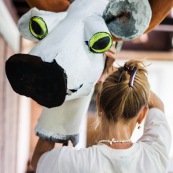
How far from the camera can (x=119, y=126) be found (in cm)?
90

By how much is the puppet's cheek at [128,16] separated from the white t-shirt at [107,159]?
0.29 meters

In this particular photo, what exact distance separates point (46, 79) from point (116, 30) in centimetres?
21

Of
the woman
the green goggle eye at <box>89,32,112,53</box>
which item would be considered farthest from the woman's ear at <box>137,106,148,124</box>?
the green goggle eye at <box>89,32,112,53</box>

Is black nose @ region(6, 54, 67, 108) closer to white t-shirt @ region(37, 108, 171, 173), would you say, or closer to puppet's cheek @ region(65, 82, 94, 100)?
puppet's cheek @ region(65, 82, 94, 100)

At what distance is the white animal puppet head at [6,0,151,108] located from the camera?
71 cm

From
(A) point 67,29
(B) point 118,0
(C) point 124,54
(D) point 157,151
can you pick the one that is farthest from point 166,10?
(C) point 124,54

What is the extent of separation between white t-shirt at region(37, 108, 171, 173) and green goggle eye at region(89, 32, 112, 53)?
0.26m

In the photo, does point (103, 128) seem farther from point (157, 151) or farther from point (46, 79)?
point (46, 79)

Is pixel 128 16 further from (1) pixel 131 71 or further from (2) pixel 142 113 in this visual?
(2) pixel 142 113

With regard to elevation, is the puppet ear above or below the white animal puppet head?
above

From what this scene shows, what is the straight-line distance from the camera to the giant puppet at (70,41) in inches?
27.9

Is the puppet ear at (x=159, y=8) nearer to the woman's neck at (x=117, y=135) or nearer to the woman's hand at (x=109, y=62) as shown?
the woman's hand at (x=109, y=62)

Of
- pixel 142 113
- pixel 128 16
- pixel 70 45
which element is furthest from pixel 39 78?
pixel 142 113

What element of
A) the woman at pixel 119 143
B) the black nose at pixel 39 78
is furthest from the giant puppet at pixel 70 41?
the woman at pixel 119 143
